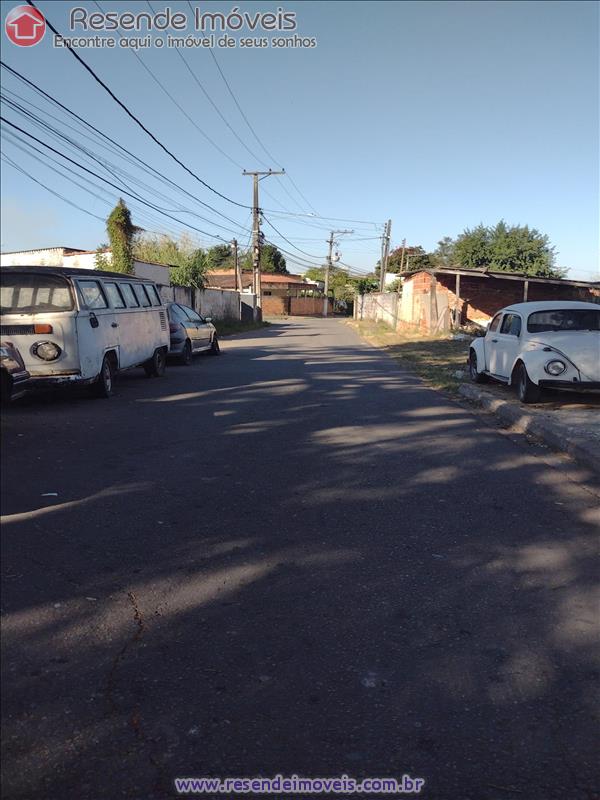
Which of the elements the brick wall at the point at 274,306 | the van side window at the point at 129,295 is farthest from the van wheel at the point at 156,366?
the brick wall at the point at 274,306

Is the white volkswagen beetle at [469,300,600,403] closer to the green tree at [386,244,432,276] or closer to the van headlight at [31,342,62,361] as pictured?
the van headlight at [31,342,62,361]

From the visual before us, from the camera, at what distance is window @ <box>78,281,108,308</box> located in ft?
31.3

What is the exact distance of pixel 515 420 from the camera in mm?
8656

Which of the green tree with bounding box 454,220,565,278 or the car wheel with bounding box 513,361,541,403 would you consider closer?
the car wheel with bounding box 513,361,541,403

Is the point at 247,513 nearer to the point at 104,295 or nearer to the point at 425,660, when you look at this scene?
the point at 425,660

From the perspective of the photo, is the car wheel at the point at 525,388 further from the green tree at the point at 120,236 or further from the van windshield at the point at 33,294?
the green tree at the point at 120,236

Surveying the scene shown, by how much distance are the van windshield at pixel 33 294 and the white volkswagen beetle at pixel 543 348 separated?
6686 millimetres

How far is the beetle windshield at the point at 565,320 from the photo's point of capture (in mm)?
10062

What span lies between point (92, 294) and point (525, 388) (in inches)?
262

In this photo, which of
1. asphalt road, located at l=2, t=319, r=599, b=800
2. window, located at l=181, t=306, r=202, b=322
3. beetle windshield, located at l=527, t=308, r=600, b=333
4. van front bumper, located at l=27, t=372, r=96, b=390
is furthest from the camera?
window, located at l=181, t=306, r=202, b=322

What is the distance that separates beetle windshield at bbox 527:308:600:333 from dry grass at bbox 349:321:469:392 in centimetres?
225

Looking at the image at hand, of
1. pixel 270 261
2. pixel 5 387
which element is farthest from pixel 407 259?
pixel 5 387

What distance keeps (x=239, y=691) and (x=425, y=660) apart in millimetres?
856

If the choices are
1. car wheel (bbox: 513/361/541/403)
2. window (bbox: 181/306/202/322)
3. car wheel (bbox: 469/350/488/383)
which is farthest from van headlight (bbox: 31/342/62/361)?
window (bbox: 181/306/202/322)
